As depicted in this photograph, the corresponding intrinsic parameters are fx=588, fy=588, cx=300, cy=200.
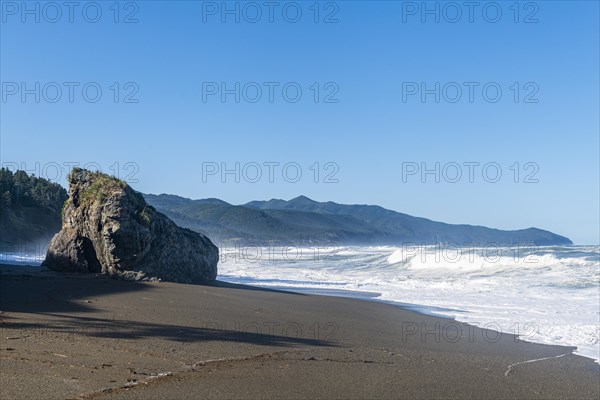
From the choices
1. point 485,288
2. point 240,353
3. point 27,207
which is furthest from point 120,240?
point 27,207

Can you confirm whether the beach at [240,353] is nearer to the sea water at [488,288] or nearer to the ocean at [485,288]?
the ocean at [485,288]

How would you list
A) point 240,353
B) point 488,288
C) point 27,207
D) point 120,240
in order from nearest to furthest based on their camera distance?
point 240,353 → point 120,240 → point 488,288 → point 27,207

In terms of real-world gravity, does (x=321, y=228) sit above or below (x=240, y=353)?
above

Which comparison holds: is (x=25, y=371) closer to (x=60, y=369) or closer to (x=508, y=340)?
(x=60, y=369)

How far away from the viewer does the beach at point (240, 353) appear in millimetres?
5539

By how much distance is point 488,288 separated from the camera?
2089 cm

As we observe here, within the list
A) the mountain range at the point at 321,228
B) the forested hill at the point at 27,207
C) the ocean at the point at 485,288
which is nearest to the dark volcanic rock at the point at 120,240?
the ocean at the point at 485,288

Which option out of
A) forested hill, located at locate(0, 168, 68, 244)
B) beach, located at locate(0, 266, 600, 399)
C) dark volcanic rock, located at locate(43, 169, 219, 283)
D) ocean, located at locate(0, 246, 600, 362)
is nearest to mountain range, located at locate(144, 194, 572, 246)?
forested hill, located at locate(0, 168, 68, 244)

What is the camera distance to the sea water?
12.3 m

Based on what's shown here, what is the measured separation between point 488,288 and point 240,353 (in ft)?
51.2

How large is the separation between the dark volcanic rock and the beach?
3.49 meters

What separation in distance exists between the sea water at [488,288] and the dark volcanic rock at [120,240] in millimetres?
3927

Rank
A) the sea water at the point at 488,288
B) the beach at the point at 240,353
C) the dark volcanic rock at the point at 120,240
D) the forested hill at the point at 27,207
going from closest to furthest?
the beach at the point at 240,353 → the sea water at the point at 488,288 → the dark volcanic rock at the point at 120,240 → the forested hill at the point at 27,207

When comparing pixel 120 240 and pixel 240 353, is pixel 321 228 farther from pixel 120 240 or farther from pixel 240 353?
pixel 240 353
